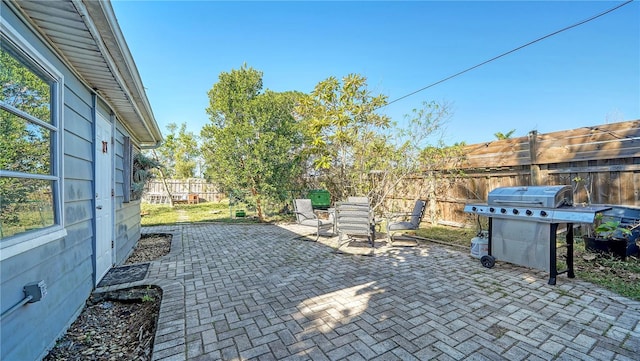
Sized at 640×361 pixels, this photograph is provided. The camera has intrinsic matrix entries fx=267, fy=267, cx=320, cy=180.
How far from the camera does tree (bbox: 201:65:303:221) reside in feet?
26.1

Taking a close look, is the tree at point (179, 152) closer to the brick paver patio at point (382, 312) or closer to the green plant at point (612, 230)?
the brick paver patio at point (382, 312)

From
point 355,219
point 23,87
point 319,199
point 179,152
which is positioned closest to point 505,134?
point 319,199

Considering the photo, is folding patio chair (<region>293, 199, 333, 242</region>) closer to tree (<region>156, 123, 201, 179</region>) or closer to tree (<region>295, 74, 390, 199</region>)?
tree (<region>295, 74, 390, 199</region>)

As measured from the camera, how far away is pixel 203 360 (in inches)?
73.9

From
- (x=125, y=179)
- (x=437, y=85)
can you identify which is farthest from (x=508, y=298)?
(x=437, y=85)

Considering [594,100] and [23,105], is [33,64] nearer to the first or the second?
[23,105]

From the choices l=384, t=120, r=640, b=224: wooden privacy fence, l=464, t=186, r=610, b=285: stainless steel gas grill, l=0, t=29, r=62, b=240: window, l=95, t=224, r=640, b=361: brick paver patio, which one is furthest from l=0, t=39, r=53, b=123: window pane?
l=384, t=120, r=640, b=224: wooden privacy fence

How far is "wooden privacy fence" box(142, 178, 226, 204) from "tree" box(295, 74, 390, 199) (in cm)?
873

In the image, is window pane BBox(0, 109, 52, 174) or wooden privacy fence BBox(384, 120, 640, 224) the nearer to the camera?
window pane BBox(0, 109, 52, 174)

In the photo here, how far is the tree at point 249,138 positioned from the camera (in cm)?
795

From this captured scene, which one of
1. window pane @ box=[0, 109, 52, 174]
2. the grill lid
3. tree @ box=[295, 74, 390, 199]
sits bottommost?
the grill lid

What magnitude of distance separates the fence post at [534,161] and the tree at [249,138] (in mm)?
6038

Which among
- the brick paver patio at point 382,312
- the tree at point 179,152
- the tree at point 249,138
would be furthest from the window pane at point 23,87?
the tree at point 179,152

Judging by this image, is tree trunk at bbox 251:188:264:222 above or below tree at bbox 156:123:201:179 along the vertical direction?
below
